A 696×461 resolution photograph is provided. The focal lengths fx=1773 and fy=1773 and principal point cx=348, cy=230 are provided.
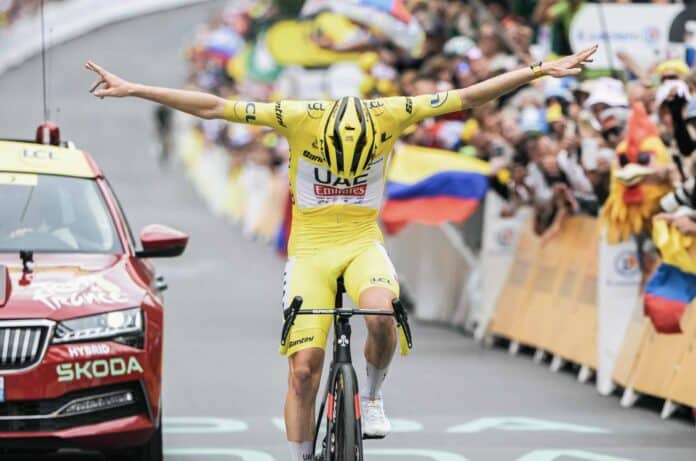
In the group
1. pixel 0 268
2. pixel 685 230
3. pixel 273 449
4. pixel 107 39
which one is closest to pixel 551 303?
pixel 685 230

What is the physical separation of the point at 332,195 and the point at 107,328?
137cm

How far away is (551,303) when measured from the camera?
48.9 feet

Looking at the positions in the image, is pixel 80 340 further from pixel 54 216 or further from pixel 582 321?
pixel 582 321

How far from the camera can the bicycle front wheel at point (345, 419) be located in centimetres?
751

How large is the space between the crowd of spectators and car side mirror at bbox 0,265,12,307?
428 centimetres

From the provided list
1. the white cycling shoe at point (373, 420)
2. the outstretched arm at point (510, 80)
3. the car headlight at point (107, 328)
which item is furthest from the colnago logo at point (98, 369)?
the outstretched arm at point (510, 80)

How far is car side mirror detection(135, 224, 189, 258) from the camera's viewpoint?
967 cm

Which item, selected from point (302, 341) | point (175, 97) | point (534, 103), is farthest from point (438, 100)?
point (534, 103)

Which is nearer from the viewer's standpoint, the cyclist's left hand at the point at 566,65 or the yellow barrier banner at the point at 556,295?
the cyclist's left hand at the point at 566,65

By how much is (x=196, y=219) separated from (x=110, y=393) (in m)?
29.2

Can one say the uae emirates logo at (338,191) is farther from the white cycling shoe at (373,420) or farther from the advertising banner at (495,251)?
the advertising banner at (495,251)

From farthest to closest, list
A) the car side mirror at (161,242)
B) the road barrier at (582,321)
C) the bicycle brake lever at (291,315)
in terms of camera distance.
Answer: the road barrier at (582,321)
the car side mirror at (161,242)
the bicycle brake lever at (291,315)

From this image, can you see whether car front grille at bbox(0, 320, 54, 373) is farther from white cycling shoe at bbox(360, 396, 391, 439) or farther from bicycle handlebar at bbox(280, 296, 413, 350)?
white cycling shoe at bbox(360, 396, 391, 439)

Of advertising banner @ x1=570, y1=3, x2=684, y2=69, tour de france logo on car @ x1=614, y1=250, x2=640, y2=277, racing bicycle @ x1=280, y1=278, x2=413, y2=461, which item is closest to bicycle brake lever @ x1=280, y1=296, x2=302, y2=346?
racing bicycle @ x1=280, y1=278, x2=413, y2=461
